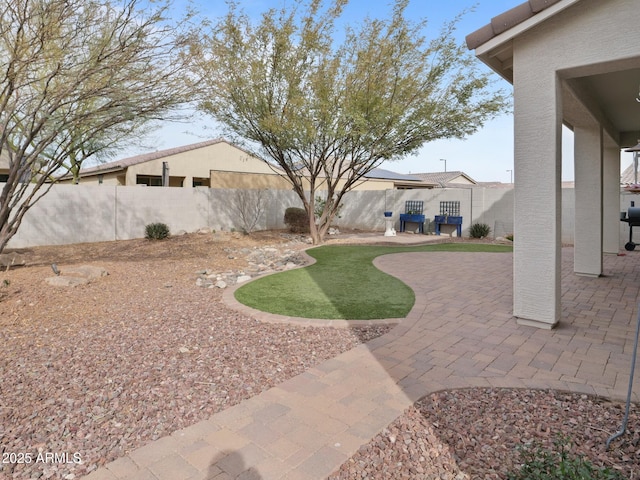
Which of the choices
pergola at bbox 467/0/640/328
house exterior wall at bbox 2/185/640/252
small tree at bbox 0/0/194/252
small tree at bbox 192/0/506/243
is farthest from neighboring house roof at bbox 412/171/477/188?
small tree at bbox 0/0/194/252

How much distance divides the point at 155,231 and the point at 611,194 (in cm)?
1287

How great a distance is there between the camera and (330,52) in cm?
1070

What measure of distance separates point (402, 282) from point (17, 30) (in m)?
6.67

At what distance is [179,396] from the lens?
3059 millimetres

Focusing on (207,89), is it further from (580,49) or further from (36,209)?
(36,209)

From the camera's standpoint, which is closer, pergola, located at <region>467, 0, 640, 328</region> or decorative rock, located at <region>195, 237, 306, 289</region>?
pergola, located at <region>467, 0, 640, 328</region>

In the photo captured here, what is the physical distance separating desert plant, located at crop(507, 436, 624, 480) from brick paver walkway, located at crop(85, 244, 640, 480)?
0.86m

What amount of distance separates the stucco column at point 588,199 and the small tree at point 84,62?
7.12m

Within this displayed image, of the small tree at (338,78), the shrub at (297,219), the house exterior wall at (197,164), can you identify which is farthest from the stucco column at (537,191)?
the house exterior wall at (197,164)

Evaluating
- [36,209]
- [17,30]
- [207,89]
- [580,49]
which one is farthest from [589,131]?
[36,209]

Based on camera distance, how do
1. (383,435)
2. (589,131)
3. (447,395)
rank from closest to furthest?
(383,435), (447,395), (589,131)

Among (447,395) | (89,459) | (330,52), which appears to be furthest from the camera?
(330,52)

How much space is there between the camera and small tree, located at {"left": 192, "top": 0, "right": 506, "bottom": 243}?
10.3 m

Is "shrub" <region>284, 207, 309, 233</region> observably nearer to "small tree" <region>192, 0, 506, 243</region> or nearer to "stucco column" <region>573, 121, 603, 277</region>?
"small tree" <region>192, 0, 506, 243</region>
